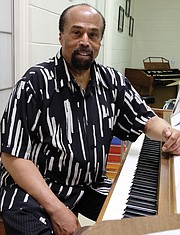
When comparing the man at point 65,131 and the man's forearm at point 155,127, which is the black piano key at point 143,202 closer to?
the man at point 65,131

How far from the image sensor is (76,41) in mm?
1295

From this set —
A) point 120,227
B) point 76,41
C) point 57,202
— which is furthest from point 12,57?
point 120,227

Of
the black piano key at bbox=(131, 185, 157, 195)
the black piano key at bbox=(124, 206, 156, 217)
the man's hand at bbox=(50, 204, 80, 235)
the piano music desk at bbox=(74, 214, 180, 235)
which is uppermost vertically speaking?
the piano music desk at bbox=(74, 214, 180, 235)

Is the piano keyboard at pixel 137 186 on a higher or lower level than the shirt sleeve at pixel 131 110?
lower

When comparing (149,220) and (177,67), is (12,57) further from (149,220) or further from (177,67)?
(177,67)

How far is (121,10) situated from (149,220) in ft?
13.7

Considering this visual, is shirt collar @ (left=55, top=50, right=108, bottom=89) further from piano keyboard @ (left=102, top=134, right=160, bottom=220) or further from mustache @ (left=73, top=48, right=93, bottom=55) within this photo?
piano keyboard @ (left=102, top=134, right=160, bottom=220)

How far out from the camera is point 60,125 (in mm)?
1228

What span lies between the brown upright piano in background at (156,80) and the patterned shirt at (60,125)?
3711mm

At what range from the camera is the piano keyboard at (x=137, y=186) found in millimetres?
931

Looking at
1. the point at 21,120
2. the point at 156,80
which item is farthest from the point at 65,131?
the point at 156,80

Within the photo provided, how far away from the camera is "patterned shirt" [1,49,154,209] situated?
117 centimetres

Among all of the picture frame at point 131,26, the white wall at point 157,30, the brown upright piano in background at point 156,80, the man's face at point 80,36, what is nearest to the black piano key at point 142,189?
the man's face at point 80,36

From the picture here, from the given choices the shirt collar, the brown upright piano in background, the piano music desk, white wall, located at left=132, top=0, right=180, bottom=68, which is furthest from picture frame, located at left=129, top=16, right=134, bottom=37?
the piano music desk
